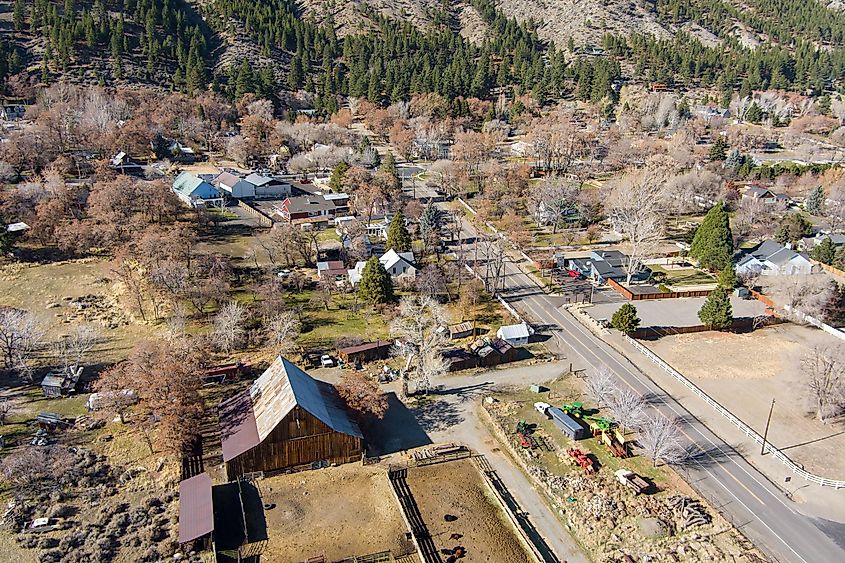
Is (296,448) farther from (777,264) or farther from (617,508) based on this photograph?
(777,264)

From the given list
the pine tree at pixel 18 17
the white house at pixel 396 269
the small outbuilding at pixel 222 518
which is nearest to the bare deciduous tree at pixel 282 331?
the white house at pixel 396 269

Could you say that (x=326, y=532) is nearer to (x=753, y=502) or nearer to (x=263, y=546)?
(x=263, y=546)

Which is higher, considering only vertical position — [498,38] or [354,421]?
[498,38]

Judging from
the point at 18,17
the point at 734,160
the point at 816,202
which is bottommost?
the point at 816,202

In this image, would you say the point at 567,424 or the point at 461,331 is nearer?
the point at 567,424

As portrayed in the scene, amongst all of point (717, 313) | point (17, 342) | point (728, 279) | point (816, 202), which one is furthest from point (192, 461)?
point (816, 202)

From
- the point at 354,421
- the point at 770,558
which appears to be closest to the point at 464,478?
the point at 354,421
